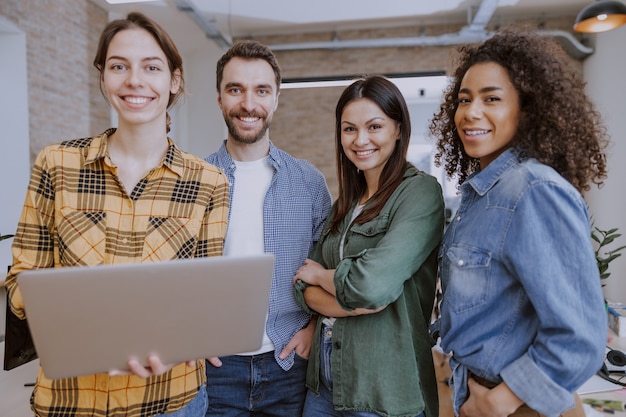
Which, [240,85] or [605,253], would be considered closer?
[240,85]

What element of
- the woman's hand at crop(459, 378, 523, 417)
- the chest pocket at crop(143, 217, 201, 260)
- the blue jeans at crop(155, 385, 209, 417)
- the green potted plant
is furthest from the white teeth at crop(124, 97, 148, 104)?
the green potted plant

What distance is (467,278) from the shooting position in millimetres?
1014

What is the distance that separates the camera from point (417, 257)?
1204 millimetres

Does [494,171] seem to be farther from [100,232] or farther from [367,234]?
[100,232]

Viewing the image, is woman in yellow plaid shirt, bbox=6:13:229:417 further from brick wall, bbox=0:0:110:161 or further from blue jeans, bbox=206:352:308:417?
brick wall, bbox=0:0:110:161

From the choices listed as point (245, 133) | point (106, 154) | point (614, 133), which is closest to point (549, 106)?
point (245, 133)

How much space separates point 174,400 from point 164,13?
6.15 m

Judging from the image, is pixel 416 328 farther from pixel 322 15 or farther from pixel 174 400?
pixel 322 15

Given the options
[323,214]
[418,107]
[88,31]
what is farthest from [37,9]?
[418,107]

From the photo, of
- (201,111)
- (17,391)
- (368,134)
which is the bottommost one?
(17,391)

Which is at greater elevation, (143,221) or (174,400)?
(143,221)

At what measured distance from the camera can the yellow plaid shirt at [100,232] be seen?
1.03 metres

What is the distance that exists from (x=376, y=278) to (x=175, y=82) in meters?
0.78

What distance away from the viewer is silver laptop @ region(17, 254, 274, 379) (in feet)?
2.63
